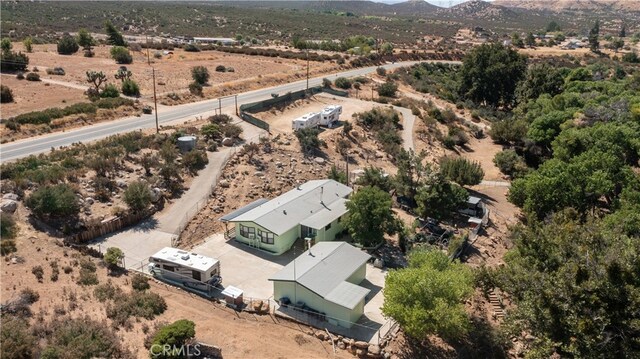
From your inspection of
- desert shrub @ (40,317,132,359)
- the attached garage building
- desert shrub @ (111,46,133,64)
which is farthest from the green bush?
desert shrub @ (111,46,133,64)

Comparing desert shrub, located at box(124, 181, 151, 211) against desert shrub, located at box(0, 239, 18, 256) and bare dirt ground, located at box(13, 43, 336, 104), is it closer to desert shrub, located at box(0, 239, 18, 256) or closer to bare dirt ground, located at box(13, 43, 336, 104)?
desert shrub, located at box(0, 239, 18, 256)

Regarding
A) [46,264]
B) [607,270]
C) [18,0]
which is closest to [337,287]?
[607,270]

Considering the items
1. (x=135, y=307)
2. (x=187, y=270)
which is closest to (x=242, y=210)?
(x=187, y=270)

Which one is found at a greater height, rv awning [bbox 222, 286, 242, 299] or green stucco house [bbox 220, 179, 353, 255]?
green stucco house [bbox 220, 179, 353, 255]

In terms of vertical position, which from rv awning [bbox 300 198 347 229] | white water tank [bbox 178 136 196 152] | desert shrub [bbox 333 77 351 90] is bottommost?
rv awning [bbox 300 198 347 229]

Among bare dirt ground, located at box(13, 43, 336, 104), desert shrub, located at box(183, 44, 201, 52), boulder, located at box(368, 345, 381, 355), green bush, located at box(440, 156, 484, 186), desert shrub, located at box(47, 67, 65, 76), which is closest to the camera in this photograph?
boulder, located at box(368, 345, 381, 355)

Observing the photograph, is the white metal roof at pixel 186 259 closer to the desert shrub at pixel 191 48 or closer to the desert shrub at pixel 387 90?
the desert shrub at pixel 387 90
